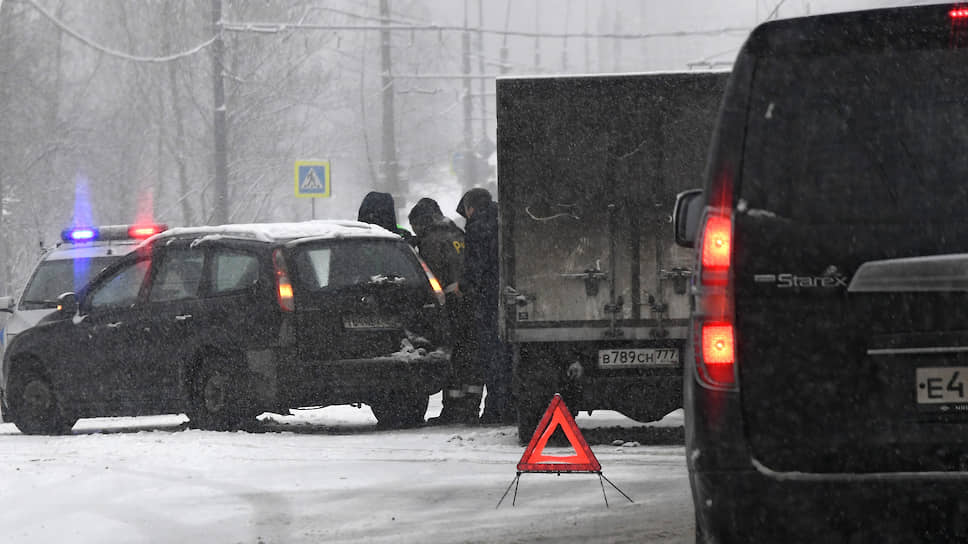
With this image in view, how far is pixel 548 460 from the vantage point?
9008 millimetres

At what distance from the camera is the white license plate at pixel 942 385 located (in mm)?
4840

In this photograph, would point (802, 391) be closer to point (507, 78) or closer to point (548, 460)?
point (548, 460)

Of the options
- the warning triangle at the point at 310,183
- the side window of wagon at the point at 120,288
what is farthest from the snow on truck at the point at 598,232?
the warning triangle at the point at 310,183

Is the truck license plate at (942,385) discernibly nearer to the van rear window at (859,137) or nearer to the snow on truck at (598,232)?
the van rear window at (859,137)

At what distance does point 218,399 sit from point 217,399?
0.01 meters

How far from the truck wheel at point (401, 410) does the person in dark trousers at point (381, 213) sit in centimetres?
232

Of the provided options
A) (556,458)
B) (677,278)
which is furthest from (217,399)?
(556,458)

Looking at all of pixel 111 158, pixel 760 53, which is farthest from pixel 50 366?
pixel 111 158

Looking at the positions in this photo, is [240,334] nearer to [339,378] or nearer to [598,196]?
[339,378]

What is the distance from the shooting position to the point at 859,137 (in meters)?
4.83

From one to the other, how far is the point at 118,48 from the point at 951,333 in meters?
50.7

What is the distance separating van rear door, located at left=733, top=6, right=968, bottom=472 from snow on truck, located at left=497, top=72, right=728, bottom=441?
6.80 m

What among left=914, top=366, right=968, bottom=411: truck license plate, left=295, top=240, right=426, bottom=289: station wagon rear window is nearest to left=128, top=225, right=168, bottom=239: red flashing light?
left=295, top=240, right=426, bottom=289: station wagon rear window

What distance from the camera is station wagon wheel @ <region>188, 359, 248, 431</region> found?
43.5 feet
